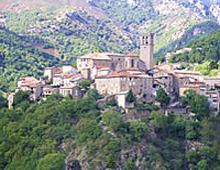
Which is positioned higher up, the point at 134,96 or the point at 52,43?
the point at 52,43

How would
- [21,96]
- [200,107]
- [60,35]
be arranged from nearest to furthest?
[200,107]
[21,96]
[60,35]

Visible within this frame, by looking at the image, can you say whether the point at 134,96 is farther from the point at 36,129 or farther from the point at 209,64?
the point at 209,64

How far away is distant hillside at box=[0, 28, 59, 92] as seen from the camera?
381 ft

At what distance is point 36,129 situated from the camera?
203 ft

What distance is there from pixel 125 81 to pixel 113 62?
45.3ft

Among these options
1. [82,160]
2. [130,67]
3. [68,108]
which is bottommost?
[82,160]

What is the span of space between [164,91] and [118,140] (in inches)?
543

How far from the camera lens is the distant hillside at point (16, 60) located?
4572 inches

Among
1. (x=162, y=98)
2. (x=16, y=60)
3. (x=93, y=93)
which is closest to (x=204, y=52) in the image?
(x=162, y=98)

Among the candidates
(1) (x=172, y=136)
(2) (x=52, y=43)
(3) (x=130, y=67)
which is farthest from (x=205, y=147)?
(2) (x=52, y=43)

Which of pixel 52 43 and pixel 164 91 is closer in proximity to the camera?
pixel 164 91

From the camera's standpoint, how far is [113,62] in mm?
77062

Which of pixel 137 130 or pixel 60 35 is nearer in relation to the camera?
pixel 137 130

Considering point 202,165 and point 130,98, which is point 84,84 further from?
point 202,165
